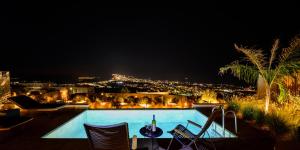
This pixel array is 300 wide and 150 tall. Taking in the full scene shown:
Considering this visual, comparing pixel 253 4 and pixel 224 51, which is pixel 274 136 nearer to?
pixel 253 4

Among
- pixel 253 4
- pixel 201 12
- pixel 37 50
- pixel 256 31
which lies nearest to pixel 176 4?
pixel 201 12

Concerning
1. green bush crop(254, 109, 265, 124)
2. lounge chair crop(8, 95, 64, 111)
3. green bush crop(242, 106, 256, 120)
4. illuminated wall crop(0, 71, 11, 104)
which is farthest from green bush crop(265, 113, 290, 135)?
illuminated wall crop(0, 71, 11, 104)

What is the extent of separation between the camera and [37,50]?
17.1 metres

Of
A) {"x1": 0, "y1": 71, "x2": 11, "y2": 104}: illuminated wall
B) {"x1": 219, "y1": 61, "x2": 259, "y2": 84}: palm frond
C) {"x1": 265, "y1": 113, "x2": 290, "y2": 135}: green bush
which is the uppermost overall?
{"x1": 219, "y1": 61, "x2": 259, "y2": 84}: palm frond

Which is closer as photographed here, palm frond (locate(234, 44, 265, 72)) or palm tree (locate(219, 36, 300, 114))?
palm tree (locate(219, 36, 300, 114))

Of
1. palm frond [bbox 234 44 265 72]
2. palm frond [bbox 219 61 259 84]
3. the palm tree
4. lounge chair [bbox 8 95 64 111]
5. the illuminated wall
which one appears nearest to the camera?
the palm tree

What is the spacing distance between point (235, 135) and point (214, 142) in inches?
27.5

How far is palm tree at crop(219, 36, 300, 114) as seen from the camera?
631 centimetres

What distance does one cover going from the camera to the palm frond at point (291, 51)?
6.19 metres

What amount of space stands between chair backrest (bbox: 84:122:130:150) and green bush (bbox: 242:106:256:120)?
14.1ft

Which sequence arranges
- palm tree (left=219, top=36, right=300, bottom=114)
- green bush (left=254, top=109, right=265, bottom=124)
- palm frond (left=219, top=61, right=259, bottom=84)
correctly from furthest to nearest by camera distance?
palm frond (left=219, top=61, right=259, bottom=84) → palm tree (left=219, top=36, right=300, bottom=114) → green bush (left=254, top=109, right=265, bottom=124)

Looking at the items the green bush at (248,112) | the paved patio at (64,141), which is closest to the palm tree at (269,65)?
the green bush at (248,112)

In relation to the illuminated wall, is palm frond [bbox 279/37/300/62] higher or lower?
higher

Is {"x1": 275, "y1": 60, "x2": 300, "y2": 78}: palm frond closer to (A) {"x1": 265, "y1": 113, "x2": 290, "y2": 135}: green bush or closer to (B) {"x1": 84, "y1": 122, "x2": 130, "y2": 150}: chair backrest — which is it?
(A) {"x1": 265, "y1": 113, "x2": 290, "y2": 135}: green bush
